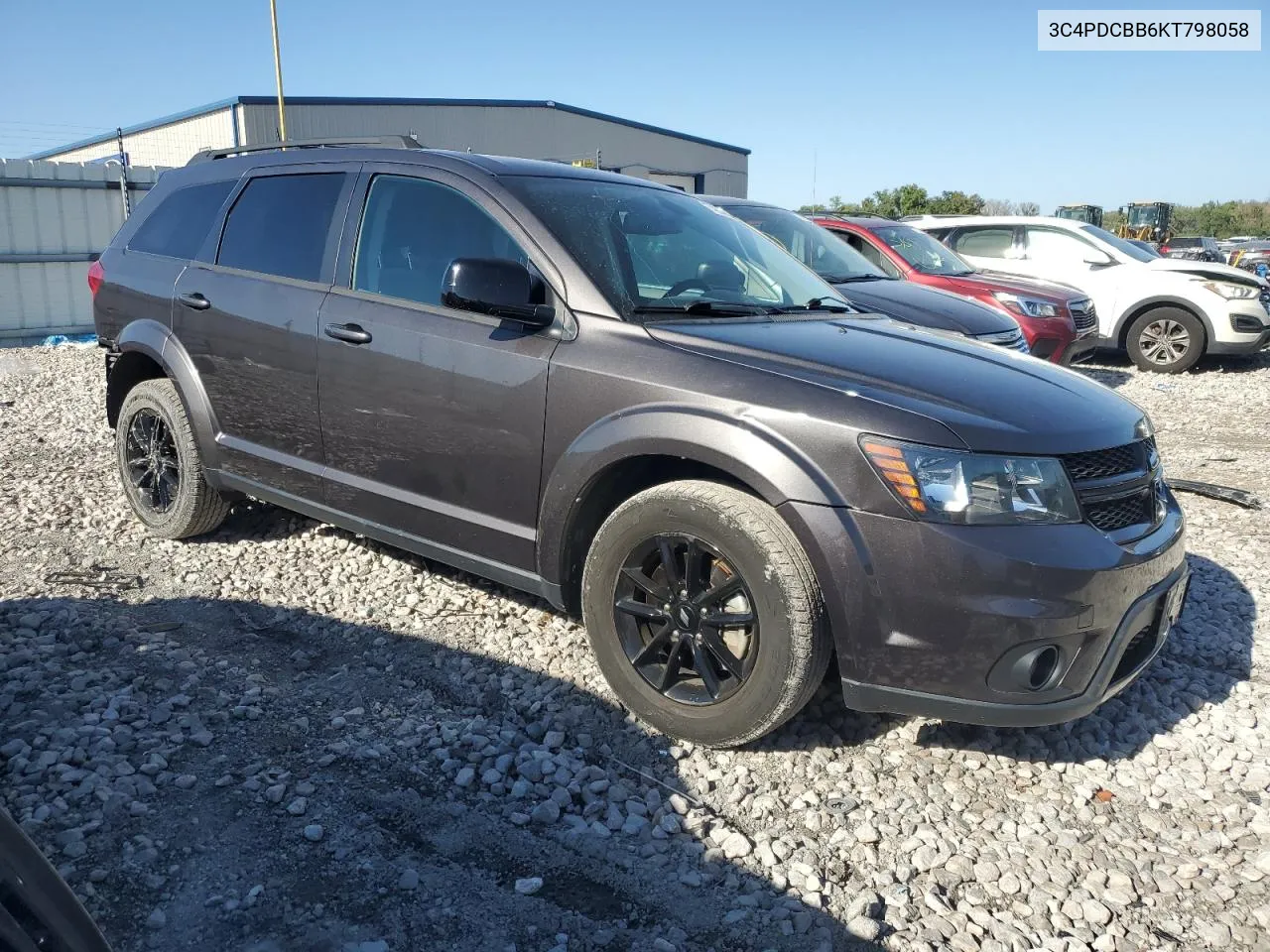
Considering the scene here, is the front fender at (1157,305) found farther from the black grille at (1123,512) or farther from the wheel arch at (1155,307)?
the black grille at (1123,512)

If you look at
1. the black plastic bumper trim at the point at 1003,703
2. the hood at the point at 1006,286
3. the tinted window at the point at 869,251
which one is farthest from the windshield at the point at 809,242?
the black plastic bumper trim at the point at 1003,703

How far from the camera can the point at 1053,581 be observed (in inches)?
107

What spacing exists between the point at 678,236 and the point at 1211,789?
8.87 feet

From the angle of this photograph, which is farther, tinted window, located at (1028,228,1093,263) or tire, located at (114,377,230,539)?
tinted window, located at (1028,228,1093,263)

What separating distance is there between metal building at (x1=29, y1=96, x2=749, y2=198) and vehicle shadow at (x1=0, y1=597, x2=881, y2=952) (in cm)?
2424

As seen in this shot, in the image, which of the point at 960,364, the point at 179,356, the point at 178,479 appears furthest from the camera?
the point at 178,479

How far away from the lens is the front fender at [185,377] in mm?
4676

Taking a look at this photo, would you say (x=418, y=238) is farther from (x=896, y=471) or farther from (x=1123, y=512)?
(x=1123, y=512)

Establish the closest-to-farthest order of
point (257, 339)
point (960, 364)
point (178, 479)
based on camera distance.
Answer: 1. point (960, 364)
2. point (257, 339)
3. point (178, 479)

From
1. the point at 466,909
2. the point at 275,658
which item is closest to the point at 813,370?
the point at 466,909

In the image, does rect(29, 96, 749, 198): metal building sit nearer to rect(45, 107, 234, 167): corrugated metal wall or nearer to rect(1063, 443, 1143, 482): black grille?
rect(45, 107, 234, 167): corrugated metal wall

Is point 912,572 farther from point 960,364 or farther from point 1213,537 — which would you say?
point 1213,537

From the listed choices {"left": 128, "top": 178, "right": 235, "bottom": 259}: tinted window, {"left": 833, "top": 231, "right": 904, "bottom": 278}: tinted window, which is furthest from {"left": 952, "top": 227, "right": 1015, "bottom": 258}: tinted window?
{"left": 128, "top": 178, "right": 235, "bottom": 259}: tinted window

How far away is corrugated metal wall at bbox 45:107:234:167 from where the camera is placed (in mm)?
29656
